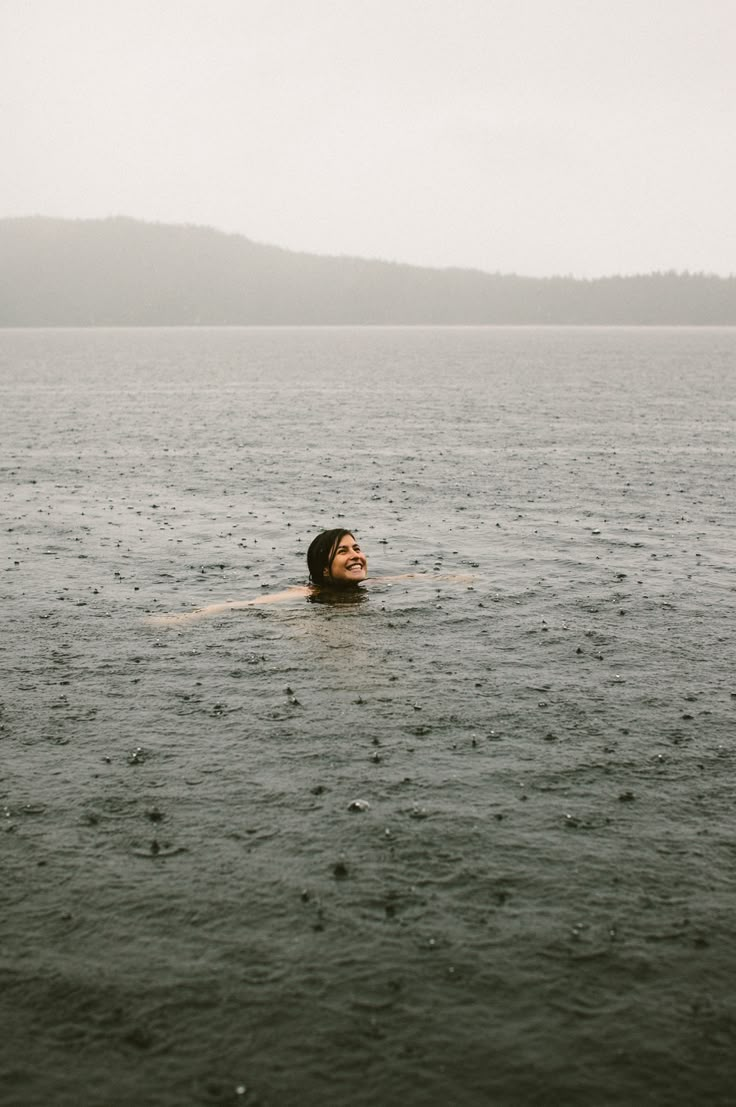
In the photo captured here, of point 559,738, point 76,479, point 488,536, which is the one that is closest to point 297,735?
point 559,738

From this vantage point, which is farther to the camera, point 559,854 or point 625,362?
point 625,362

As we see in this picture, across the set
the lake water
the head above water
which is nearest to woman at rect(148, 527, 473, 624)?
the head above water

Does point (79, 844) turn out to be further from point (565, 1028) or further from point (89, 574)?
point (89, 574)

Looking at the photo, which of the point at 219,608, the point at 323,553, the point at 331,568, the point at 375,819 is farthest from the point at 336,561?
the point at 375,819

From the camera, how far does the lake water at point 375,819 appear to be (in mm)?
8242

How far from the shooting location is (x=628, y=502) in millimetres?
33219

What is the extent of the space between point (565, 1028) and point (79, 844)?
5722 mm

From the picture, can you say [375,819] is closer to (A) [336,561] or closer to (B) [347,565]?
(B) [347,565]

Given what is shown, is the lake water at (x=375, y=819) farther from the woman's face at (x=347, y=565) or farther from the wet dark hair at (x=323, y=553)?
the wet dark hair at (x=323, y=553)

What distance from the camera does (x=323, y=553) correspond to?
2172cm

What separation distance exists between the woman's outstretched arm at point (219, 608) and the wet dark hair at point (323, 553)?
1.30 feet

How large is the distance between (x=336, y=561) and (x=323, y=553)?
392 mm

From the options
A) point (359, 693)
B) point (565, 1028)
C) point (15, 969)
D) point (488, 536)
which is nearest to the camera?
point (565, 1028)

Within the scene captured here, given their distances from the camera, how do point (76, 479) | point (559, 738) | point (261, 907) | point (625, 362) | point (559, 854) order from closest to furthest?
point (261, 907) → point (559, 854) → point (559, 738) → point (76, 479) → point (625, 362)
